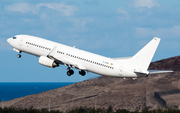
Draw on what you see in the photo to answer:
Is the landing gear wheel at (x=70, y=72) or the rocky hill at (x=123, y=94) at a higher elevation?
the rocky hill at (x=123, y=94)

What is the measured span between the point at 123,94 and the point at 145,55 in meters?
63.8

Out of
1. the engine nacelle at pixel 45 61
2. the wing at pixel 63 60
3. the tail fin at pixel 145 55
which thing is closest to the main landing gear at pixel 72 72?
the wing at pixel 63 60

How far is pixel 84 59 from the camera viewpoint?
6072 cm

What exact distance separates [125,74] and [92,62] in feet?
20.4

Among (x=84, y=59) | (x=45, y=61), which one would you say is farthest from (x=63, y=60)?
(x=84, y=59)

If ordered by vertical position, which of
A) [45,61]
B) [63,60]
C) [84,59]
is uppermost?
[63,60]

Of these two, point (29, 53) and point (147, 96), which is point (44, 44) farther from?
point (147, 96)

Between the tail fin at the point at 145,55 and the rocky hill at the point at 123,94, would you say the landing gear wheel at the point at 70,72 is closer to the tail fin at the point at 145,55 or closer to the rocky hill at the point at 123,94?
the rocky hill at the point at 123,94

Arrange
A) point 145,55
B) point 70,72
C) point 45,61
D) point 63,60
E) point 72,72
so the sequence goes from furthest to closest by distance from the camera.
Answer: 1. point 72,72
2. point 70,72
3. point 45,61
4. point 63,60
5. point 145,55

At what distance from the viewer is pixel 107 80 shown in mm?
74062

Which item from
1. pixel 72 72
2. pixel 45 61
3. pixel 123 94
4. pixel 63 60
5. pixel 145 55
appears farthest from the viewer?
pixel 123 94

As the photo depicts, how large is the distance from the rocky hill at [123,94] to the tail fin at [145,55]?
14299 millimetres

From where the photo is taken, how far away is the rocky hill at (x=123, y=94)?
102m

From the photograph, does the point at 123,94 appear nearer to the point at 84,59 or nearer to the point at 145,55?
the point at 84,59
